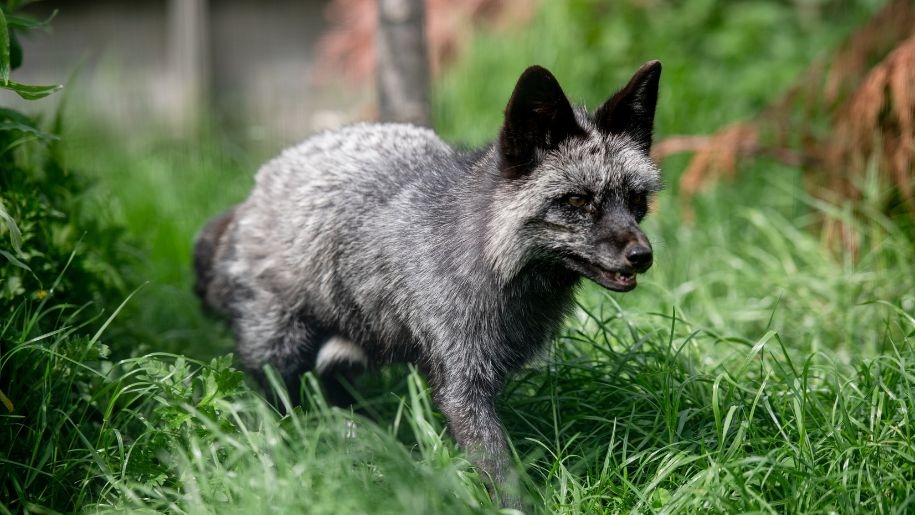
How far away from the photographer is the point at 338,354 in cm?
396

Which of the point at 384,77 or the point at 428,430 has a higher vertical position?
the point at 384,77

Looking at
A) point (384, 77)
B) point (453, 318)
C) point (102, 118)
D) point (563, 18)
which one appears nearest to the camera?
point (453, 318)

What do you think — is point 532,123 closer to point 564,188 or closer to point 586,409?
point 564,188

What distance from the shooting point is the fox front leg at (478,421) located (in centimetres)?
303

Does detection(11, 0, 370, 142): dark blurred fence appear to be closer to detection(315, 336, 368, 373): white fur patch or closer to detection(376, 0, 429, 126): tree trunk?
detection(376, 0, 429, 126): tree trunk

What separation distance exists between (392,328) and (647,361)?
1062 millimetres

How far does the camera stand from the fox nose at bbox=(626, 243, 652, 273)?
294cm

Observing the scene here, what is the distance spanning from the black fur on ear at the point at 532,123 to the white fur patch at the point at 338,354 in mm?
1133

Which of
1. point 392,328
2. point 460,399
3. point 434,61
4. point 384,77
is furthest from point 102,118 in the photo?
point 460,399

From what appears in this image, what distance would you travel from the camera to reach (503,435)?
10.4ft

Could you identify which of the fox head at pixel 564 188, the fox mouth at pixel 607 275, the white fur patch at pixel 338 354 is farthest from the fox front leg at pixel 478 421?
the white fur patch at pixel 338 354

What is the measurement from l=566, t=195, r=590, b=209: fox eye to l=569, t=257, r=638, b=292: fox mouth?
18 cm

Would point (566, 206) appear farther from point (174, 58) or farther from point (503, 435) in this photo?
point (174, 58)

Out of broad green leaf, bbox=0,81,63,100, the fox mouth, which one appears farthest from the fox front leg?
broad green leaf, bbox=0,81,63,100
